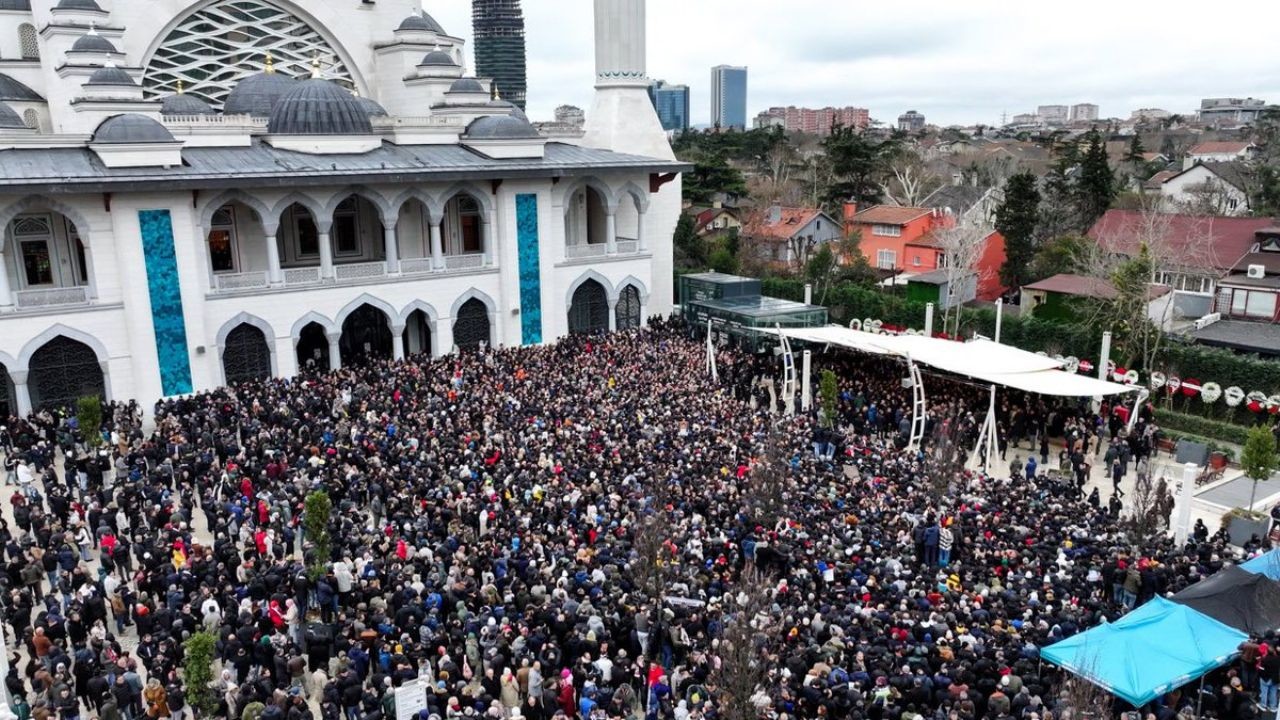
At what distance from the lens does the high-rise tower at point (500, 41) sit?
5699 inches

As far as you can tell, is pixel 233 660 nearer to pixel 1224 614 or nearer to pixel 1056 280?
pixel 1224 614

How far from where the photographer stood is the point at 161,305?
26547mm

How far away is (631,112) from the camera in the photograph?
38812 mm

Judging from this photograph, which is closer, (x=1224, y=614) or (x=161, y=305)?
(x=1224, y=614)

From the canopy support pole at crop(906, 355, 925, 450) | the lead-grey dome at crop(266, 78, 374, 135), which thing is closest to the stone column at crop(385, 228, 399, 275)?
the lead-grey dome at crop(266, 78, 374, 135)

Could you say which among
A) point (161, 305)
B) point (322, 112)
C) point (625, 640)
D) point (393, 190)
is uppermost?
point (322, 112)

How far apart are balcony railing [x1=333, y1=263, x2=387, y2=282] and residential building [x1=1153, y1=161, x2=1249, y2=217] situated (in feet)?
110

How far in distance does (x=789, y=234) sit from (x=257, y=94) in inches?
1030

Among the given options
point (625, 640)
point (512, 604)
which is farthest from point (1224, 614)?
point (512, 604)

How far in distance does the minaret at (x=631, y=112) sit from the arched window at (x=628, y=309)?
0.84 metres

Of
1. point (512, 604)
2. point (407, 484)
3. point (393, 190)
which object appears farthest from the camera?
point (393, 190)

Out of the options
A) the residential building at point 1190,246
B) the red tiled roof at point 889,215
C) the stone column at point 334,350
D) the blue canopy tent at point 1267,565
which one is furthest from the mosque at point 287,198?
the blue canopy tent at point 1267,565

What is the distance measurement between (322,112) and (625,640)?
23220mm

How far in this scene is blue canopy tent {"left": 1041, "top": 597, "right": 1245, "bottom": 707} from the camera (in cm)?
1155
